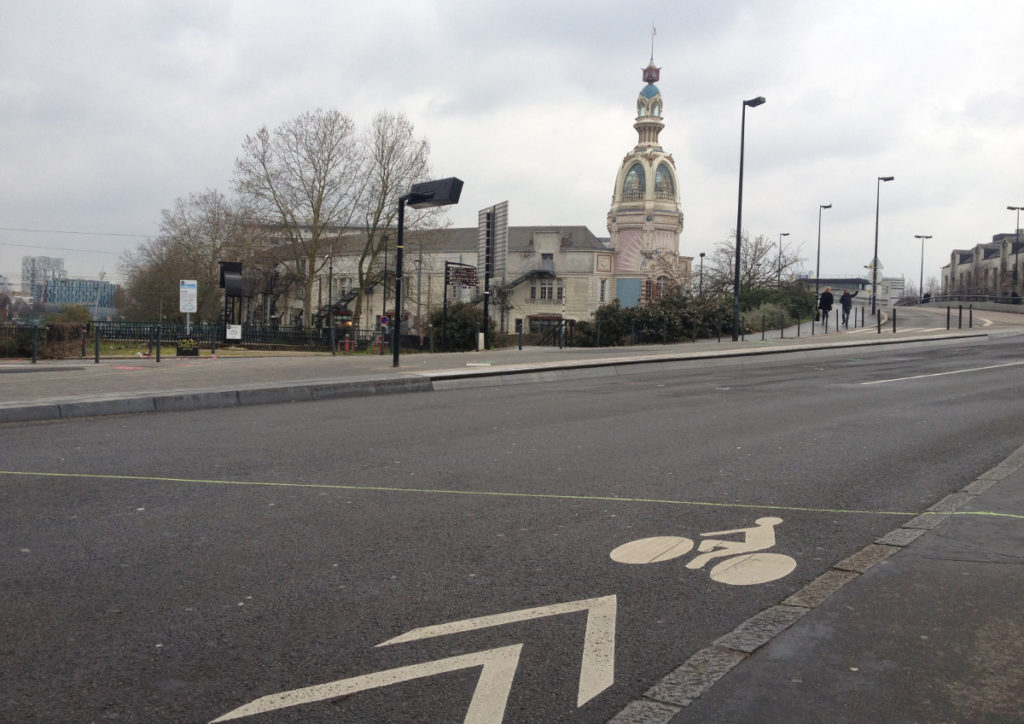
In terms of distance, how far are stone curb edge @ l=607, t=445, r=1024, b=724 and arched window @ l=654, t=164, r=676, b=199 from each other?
236 feet

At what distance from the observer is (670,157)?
7556 cm

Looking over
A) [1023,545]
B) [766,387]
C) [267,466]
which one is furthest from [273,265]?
[1023,545]

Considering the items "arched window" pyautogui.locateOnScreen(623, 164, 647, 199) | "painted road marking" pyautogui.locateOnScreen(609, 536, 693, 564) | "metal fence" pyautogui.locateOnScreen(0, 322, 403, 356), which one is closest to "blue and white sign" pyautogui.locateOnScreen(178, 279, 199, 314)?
"metal fence" pyautogui.locateOnScreen(0, 322, 403, 356)

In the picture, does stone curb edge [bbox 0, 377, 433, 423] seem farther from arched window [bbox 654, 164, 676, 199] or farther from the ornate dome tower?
arched window [bbox 654, 164, 676, 199]

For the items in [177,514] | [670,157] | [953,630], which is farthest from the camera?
[670,157]

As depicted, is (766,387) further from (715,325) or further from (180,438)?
(715,325)

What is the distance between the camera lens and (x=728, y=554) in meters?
4.99

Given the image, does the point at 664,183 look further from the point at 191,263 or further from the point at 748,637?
the point at 748,637

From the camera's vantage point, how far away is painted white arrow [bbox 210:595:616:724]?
3.07 m

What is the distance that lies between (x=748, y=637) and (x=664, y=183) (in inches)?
2944

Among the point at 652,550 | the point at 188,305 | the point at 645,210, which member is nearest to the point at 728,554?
the point at 652,550

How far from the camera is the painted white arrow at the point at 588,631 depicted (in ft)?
10.8

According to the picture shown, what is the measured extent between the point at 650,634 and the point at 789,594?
966 millimetres

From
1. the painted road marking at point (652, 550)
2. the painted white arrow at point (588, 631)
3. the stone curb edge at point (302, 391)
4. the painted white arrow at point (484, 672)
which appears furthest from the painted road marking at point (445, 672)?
the stone curb edge at point (302, 391)
